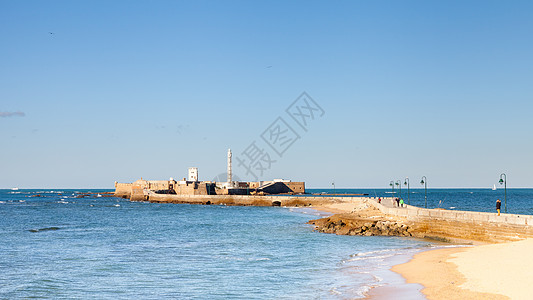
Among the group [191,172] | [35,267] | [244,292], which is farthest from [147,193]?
[244,292]

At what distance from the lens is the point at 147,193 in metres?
138

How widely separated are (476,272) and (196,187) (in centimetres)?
11799

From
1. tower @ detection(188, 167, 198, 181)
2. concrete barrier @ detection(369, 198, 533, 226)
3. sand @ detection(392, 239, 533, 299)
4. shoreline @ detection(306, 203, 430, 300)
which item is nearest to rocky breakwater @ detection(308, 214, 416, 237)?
concrete barrier @ detection(369, 198, 533, 226)

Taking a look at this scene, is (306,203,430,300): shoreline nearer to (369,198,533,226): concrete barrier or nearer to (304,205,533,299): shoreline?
(304,205,533,299): shoreline

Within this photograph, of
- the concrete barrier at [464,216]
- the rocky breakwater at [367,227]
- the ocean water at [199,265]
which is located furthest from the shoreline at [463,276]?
the rocky breakwater at [367,227]

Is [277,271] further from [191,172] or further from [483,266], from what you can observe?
[191,172]

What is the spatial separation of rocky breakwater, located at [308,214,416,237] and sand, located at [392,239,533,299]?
11583 mm

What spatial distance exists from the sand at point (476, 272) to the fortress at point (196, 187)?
10996 centimetres

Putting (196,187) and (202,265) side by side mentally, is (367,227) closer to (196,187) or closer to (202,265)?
(202,265)

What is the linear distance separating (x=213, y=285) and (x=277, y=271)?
167 inches

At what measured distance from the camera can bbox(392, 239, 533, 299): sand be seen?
16.5 meters

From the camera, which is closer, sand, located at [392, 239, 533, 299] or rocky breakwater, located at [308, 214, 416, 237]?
sand, located at [392, 239, 533, 299]

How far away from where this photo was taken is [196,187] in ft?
443

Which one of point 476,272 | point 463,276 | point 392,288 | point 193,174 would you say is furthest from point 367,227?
point 193,174
